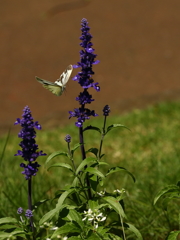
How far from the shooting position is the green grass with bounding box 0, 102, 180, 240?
3629 millimetres

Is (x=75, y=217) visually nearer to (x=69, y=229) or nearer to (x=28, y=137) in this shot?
(x=69, y=229)

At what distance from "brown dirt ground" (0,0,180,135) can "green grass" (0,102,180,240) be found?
0.82 m

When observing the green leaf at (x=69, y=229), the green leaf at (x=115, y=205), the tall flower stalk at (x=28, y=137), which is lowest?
the green leaf at (x=69, y=229)

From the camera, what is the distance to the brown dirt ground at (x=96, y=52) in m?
8.16

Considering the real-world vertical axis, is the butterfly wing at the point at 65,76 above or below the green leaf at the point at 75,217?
above

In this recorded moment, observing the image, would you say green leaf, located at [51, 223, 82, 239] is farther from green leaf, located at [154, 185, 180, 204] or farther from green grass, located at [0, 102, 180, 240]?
green grass, located at [0, 102, 180, 240]

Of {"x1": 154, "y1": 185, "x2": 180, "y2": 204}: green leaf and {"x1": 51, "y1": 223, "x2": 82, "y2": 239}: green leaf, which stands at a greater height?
{"x1": 154, "y1": 185, "x2": 180, "y2": 204}: green leaf

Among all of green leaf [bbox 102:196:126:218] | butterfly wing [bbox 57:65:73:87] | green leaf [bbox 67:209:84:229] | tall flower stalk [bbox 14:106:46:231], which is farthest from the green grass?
butterfly wing [bbox 57:65:73:87]

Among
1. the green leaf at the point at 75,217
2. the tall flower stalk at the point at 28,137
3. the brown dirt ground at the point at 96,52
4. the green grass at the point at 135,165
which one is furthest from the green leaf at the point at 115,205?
the brown dirt ground at the point at 96,52

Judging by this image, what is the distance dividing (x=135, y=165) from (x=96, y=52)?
4221 mm

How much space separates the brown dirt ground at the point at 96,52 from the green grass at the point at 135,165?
0.82 meters

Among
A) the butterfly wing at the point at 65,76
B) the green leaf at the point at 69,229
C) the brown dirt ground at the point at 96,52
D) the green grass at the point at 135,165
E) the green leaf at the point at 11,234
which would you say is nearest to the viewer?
the green leaf at the point at 69,229

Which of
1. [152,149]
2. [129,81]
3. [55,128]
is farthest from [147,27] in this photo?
[152,149]

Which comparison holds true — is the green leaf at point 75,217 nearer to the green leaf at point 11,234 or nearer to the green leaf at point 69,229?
the green leaf at point 69,229
